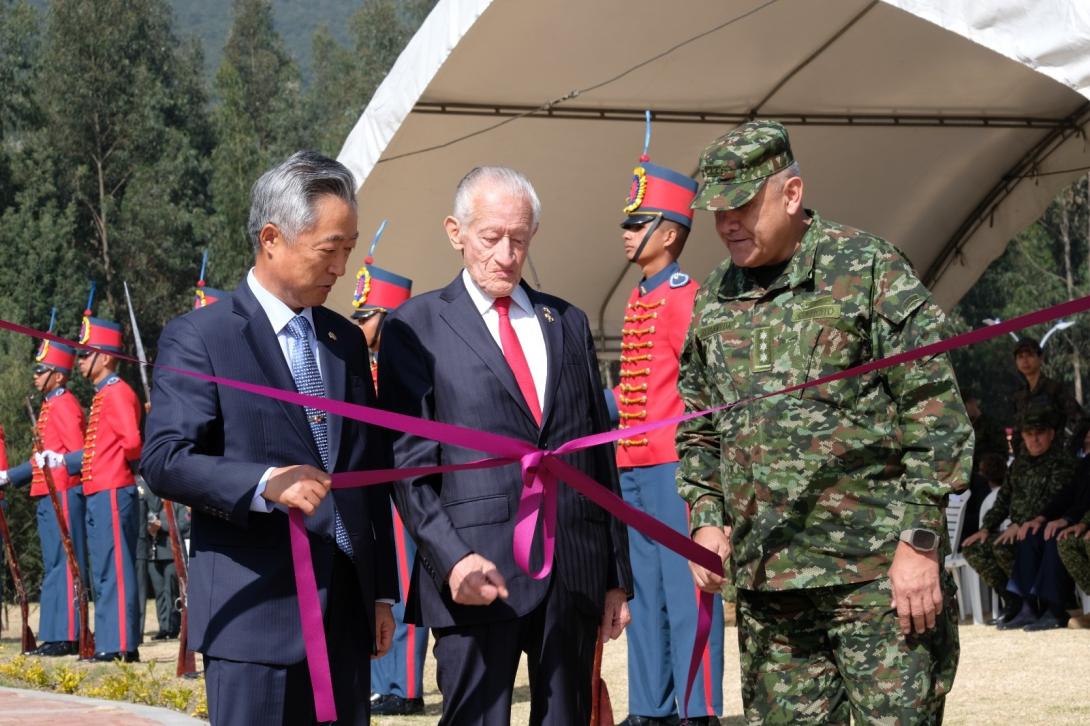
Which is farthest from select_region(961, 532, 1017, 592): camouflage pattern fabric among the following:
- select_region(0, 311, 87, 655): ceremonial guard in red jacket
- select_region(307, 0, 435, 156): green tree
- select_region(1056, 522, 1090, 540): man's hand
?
select_region(307, 0, 435, 156): green tree

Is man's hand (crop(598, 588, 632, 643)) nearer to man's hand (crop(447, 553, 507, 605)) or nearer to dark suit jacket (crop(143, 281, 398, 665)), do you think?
man's hand (crop(447, 553, 507, 605))

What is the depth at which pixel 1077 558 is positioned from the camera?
9.31 m

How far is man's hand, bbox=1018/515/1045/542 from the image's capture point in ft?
32.6

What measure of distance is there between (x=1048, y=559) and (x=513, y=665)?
6.77 meters

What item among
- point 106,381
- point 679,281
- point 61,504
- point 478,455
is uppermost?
point 106,381

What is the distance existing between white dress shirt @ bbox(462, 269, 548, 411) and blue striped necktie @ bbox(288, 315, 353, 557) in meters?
0.58

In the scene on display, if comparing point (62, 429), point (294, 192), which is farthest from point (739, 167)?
point (62, 429)

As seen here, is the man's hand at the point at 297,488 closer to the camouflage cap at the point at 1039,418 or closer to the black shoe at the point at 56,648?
the camouflage cap at the point at 1039,418

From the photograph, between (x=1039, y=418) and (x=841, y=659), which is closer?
(x=841, y=659)

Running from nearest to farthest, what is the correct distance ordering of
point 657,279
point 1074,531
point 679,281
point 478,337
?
point 478,337 → point 679,281 → point 657,279 → point 1074,531

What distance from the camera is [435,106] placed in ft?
32.4

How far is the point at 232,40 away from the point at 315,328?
61229 mm

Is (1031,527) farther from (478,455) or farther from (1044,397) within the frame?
(478,455)

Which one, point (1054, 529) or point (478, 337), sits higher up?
point (478, 337)
